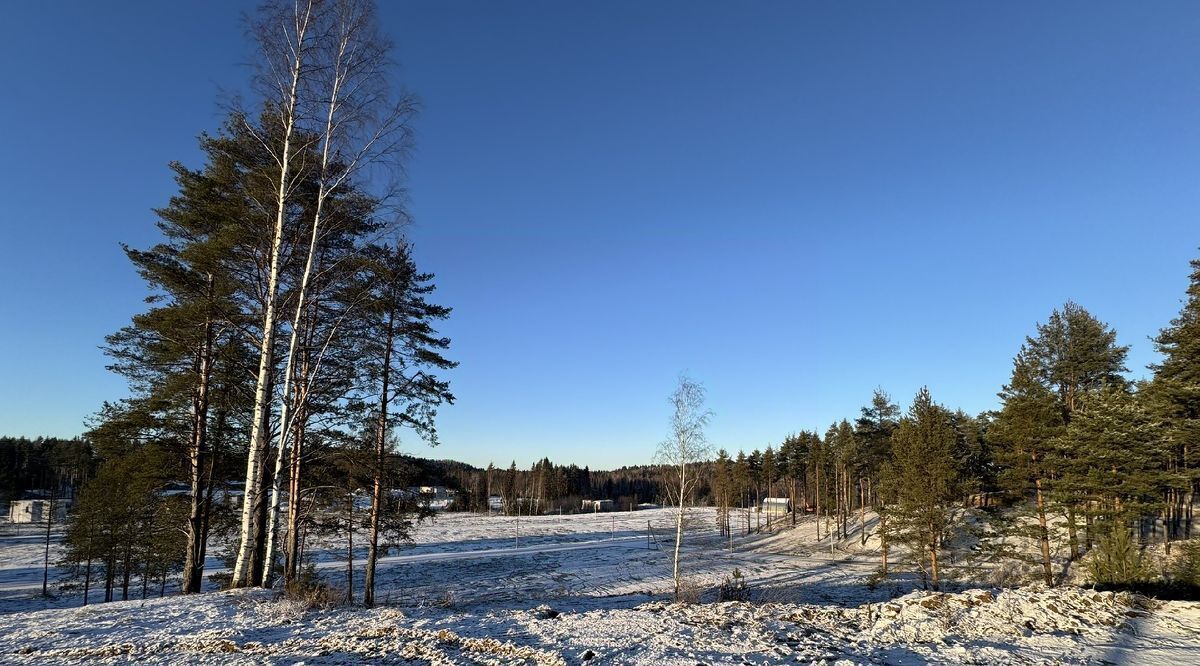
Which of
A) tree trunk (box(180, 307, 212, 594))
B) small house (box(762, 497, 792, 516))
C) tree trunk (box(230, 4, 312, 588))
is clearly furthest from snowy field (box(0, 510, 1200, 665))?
small house (box(762, 497, 792, 516))

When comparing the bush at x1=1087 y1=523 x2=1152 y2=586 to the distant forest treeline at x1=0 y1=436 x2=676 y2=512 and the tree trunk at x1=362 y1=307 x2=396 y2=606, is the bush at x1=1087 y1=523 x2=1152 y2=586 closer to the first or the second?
the tree trunk at x1=362 y1=307 x2=396 y2=606

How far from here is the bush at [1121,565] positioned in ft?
40.1

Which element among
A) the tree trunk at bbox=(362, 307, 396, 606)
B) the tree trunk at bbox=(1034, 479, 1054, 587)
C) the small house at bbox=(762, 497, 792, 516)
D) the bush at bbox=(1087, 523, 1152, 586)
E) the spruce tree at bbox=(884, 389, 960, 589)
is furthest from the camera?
the small house at bbox=(762, 497, 792, 516)

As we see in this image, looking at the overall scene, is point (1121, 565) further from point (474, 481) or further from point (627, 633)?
point (474, 481)

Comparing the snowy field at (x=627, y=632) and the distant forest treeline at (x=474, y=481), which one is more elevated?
the snowy field at (x=627, y=632)

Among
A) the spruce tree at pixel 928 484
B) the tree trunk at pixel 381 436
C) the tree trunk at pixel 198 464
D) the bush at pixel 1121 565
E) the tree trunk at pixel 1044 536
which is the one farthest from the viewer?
the spruce tree at pixel 928 484

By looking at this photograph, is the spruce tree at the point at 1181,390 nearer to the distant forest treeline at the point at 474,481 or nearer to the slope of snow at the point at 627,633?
the slope of snow at the point at 627,633

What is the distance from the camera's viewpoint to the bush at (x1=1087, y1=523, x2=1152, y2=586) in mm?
12219

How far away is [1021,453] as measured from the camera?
23891 mm

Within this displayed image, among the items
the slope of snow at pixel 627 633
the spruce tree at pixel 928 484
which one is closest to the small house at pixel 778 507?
the spruce tree at pixel 928 484

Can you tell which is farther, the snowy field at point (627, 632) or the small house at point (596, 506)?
the small house at point (596, 506)

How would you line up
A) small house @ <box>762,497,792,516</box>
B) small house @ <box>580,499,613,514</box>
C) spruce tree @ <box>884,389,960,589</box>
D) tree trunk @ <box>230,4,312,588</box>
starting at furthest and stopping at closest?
→ small house @ <box>580,499,613,514</box>
small house @ <box>762,497,792,516</box>
spruce tree @ <box>884,389,960,589</box>
tree trunk @ <box>230,4,312,588</box>

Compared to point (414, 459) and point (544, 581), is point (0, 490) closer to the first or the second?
point (544, 581)

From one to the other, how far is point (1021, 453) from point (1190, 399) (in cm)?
Result: 1019
